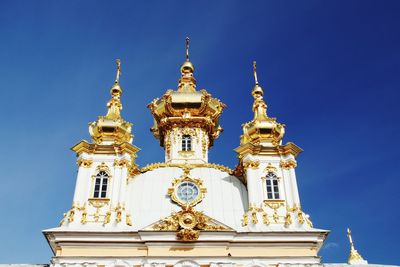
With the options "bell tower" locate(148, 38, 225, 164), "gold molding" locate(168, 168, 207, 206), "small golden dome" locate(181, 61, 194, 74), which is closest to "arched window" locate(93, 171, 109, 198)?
"gold molding" locate(168, 168, 207, 206)

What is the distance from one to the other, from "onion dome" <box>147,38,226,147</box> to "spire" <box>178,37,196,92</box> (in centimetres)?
120

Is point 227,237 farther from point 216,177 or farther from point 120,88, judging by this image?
point 120,88

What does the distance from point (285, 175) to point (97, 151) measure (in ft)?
34.0

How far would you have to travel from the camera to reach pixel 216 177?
27703 millimetres

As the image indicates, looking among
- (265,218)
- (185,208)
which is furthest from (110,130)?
(265,218)

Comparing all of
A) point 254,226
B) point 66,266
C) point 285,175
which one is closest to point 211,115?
point 285,175

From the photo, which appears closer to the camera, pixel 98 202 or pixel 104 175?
pixel 98 202

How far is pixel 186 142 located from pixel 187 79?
6.28 metres

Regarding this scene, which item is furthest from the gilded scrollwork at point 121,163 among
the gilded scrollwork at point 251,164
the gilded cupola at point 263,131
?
the gilded cupola at point 263,131

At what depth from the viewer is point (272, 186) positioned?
26.5 metres

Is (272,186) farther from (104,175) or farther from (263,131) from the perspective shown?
(104,175)

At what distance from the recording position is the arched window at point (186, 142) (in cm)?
3155

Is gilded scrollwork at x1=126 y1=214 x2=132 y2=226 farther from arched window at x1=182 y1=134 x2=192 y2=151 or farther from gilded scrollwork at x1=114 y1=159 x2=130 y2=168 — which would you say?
arched window at x1=182 y1=134 x2=192 y2=151

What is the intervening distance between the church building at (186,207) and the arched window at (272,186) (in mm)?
53
